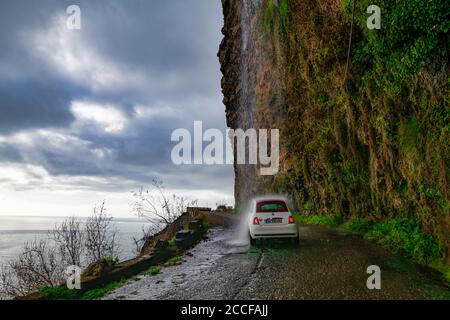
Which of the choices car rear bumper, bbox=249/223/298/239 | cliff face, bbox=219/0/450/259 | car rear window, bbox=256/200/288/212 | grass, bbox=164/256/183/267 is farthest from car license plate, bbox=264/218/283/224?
cliff face, bbox=219/0/450/259

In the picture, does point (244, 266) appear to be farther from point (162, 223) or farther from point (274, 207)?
point (162, 223)

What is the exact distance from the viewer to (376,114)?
11523mm

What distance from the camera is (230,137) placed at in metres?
47.0

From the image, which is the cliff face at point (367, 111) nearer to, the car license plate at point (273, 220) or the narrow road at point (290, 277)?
the narrow road at point (290, 277)

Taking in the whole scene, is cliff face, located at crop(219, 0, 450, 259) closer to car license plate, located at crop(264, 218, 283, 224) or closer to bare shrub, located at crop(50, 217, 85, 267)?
car license plate, located at crop(264, 218, 283, 224)

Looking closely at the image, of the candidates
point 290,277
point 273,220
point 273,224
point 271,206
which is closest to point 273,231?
point 273,224

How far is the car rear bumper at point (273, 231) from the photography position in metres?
10.6

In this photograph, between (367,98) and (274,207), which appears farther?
(367,98)

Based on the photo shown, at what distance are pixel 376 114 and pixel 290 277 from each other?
7311mm

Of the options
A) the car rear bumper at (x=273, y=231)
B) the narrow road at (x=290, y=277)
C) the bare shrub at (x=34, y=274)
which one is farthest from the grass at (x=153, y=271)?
the bare shrub at (x=34, y=274)

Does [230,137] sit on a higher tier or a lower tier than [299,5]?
lower
